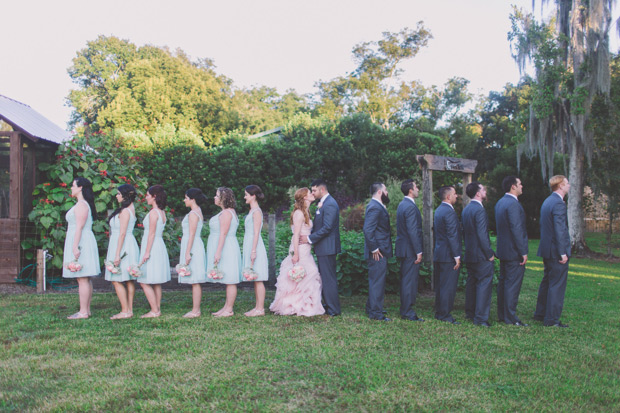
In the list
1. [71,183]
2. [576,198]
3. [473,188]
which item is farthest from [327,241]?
[576,198]

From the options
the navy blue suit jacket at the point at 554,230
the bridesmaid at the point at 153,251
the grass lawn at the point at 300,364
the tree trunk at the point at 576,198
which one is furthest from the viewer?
the tree trunk at the point at 576,198

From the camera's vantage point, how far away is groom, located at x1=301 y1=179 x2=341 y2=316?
704 cm

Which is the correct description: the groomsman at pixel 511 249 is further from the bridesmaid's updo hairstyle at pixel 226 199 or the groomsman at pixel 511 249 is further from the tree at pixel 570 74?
the tree at pixel 570 74

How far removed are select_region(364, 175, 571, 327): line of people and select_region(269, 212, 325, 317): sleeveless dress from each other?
31.8 inches

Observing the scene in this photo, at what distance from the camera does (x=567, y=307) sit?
829cm

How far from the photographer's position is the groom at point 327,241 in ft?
23.1

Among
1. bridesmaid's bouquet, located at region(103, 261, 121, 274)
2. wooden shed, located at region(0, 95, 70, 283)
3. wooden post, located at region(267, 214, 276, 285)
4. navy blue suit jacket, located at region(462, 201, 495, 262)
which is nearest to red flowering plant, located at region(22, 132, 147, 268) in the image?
wooden shed, located at region(0, 95, 70, 283)

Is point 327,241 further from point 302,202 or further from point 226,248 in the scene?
Result: point 226,248

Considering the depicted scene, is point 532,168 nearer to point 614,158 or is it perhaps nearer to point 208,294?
point 614,158

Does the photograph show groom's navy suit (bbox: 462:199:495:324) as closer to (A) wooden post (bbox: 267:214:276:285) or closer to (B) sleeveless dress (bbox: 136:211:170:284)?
(A) wooden post (bbox: 267:214:276:285)

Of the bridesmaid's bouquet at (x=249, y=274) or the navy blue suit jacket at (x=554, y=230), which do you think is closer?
the navy blue suit jacket at (x=554, y=230)

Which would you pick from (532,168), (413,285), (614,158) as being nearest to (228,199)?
(413,285)

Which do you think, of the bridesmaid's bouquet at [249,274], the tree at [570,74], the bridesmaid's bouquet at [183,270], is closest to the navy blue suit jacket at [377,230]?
the bridesmaid's bouquet at [249,274]

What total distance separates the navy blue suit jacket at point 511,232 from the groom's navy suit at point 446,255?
0.58m
